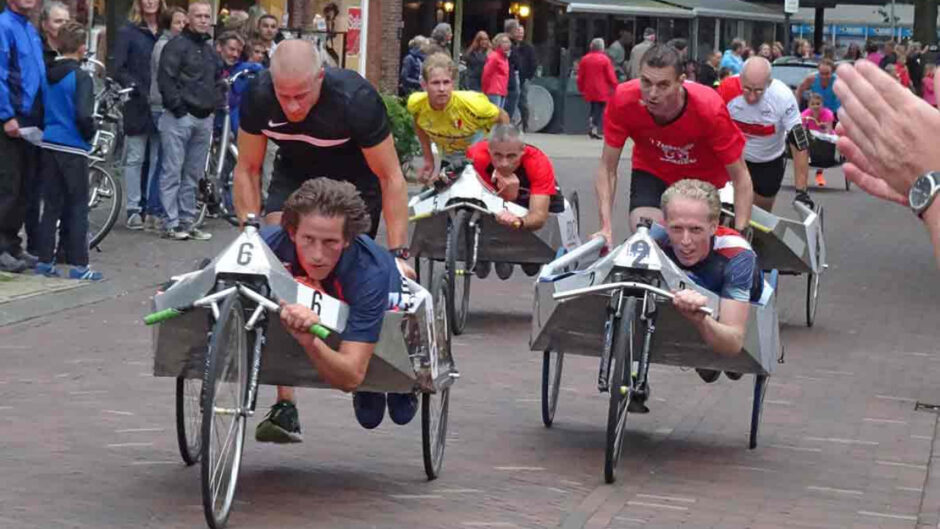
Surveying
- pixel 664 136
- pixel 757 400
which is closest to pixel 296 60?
pixel 757 400

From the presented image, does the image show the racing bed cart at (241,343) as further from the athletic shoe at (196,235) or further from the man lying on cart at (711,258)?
the athletic shoe at (196,235)

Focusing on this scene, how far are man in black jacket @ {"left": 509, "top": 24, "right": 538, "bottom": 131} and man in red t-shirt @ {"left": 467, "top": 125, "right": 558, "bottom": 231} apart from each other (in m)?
20.1

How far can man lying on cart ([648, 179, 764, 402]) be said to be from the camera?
8117mm

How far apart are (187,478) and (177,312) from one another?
98cm

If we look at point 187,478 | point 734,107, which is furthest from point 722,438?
point 734,107

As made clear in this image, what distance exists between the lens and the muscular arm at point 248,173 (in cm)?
805

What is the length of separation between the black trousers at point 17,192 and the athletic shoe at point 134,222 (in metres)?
2.75

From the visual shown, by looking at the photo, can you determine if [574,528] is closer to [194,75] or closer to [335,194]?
[335,194]

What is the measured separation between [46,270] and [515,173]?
3.31m

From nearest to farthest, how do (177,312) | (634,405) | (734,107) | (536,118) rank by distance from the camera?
1. (177,312)
2. (634,405)
3. (734,107)
4. (536,118)

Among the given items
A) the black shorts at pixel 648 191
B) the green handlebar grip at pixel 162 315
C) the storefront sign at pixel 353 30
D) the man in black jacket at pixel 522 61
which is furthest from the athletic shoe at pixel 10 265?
the man in black jacket at pixel 522 61

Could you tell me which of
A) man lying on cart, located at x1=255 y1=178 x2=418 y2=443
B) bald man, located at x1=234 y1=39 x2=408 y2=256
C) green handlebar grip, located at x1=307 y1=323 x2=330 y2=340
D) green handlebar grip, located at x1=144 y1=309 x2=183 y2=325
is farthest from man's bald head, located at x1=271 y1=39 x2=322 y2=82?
green handlebar grip, located at x1=307 y1=323 x2=330 y2=340

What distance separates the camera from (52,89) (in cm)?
1332

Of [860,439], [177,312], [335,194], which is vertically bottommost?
[860,439]
